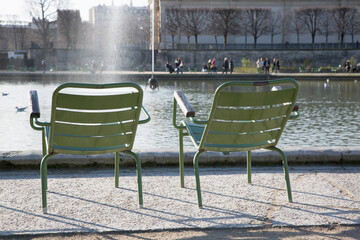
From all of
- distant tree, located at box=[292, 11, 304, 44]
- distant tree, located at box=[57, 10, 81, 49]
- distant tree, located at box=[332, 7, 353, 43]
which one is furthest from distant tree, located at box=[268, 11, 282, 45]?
distant tree, located at box=[57, 10, 81, 49]

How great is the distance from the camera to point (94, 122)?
3.60 meters

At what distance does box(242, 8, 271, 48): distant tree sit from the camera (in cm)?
5453

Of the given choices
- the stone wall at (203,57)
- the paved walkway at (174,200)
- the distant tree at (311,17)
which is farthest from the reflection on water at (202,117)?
the distant tree at (311,17)

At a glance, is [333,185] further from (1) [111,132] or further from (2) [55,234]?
(2) [55,234]

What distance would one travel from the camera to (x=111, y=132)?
3.71 meters

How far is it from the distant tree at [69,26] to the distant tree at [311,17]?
24019 mm

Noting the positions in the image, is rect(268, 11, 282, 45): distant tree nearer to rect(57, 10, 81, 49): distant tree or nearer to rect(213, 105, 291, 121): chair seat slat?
rect(57, 10, 81, 49): distant tree

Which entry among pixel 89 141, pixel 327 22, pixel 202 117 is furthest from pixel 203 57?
pixel 89 141

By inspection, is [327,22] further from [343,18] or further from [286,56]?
[286,56]

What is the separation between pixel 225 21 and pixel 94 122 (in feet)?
168

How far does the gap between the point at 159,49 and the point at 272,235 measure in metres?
51.0

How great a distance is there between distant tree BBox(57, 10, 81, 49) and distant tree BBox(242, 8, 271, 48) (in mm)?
18636

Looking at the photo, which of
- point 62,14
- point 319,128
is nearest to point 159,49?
point 62,14

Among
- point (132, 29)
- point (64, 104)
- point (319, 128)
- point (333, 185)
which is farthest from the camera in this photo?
point (132, 29)
